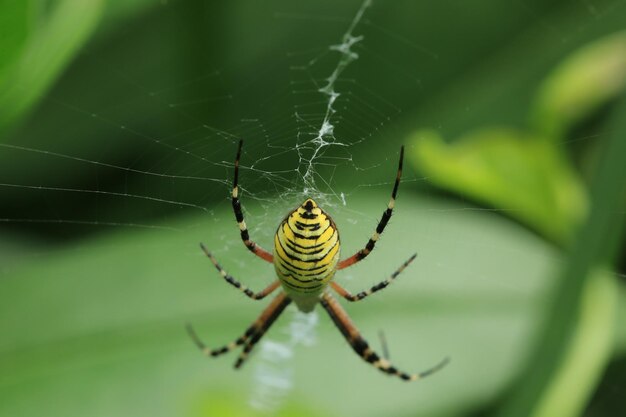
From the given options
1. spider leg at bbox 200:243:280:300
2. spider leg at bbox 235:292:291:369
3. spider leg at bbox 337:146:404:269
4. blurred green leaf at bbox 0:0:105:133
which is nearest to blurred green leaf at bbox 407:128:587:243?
spider leg at bbox 337:146:404:269

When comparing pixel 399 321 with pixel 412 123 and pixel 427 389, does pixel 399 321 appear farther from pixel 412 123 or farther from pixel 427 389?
pixel 412 123

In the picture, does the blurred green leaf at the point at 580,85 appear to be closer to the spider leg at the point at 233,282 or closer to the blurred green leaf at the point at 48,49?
the spider leg at the point at 233,282

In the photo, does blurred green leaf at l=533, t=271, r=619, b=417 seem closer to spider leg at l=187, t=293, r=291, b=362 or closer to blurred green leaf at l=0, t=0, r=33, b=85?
spider leg at l=187, t=293, r=291, b=362

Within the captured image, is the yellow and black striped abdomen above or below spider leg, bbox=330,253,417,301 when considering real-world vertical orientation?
below

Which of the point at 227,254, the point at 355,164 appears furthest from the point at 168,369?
the point at 355,164

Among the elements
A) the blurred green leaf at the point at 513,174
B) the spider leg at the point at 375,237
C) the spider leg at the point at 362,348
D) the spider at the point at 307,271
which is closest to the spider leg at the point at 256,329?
the spider at the point at 307,271
